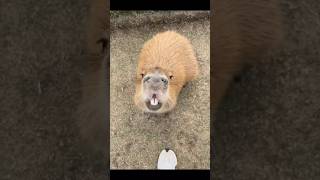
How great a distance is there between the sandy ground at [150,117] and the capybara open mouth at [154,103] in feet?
0.13

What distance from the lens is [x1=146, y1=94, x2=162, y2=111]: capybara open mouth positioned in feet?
5.82

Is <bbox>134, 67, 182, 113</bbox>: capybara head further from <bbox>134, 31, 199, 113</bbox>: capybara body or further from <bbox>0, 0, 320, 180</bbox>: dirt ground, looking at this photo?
<bbox>0, 0, 320, 180</bbox>: dirt ground

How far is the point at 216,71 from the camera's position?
1809mm

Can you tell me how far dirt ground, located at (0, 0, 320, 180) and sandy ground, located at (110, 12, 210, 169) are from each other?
0.10 meters

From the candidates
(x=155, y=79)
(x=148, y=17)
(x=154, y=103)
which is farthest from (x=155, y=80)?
(x=148, y=17)

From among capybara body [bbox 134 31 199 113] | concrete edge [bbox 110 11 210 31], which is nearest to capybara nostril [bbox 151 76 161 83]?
capybara body [bbox 134 31 199 113]

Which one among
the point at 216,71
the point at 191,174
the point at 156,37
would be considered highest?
the point at 156,37

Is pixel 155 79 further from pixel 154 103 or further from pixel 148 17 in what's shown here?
pixel 148 17

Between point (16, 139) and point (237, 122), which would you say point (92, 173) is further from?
point (237, 122)

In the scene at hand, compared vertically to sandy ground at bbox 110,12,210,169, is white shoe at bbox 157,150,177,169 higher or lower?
lower

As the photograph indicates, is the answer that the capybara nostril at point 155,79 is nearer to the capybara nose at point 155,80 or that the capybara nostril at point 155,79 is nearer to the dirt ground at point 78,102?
the capybara nose at point 155,80

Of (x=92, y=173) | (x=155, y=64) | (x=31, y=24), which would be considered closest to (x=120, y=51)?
(x=155, y=64)

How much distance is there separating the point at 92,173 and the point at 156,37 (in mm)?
628

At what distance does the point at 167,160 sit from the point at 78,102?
17.5 inches
